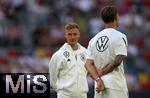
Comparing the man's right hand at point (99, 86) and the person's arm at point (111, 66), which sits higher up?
the person's arm at point (111, 66)

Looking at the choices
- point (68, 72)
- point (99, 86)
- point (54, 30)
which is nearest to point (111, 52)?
point (99, 86)

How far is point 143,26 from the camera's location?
1995 centimetres

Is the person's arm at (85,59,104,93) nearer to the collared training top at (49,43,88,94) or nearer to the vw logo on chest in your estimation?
the vw logo on chest

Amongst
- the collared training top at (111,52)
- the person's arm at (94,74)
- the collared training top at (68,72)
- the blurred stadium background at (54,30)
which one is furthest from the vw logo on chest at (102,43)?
the blurred stadium background at (54,30)

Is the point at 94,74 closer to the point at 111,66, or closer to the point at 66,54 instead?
the point at 111,66

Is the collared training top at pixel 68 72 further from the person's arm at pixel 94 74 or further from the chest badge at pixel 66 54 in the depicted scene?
the person's arm at pixel 94 74

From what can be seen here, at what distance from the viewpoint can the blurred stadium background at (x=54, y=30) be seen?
17.9 meters

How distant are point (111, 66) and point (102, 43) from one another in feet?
1.09

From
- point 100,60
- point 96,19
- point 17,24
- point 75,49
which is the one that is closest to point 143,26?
point 96,19

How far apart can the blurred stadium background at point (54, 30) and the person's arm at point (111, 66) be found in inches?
329

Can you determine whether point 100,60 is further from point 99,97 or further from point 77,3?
point 77,3

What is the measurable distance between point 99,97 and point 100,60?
47 centimetres

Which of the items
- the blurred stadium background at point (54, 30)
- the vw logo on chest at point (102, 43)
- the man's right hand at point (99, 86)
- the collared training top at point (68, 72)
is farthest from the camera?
the blurred stadium background at point (54, 30)

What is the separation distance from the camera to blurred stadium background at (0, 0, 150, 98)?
17891mm
